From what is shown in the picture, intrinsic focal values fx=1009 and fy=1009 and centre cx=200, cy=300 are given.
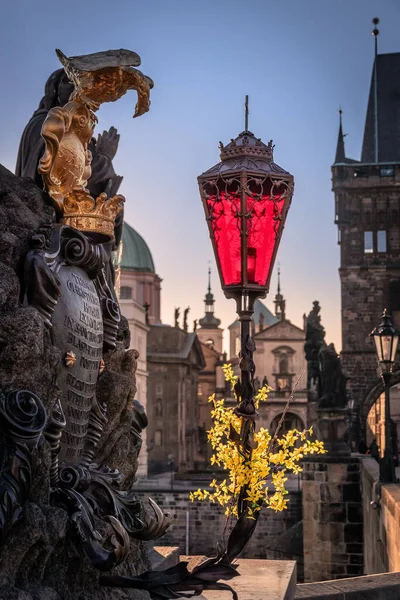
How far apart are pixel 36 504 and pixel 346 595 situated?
3.98 metres

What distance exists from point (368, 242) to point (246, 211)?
135ft

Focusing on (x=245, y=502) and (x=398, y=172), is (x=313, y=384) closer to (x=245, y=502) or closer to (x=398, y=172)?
(x=398, y=172)

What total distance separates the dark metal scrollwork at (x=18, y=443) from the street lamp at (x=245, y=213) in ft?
7.49

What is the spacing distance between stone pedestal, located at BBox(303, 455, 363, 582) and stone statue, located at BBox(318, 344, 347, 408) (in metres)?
1.60

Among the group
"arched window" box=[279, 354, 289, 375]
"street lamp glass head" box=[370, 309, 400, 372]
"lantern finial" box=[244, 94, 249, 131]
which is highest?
"arched window" box=[279, 354, 289, 375]

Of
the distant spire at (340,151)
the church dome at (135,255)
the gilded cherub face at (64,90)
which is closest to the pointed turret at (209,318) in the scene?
the church dome at (135,255)

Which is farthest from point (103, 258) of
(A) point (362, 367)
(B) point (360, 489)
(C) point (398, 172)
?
(C) point (398, 172)

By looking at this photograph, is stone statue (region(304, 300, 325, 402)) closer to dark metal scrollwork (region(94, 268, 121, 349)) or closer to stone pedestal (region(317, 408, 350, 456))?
stone pedestal (region(317, 408, 350, 456))

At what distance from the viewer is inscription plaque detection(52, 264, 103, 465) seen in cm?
452

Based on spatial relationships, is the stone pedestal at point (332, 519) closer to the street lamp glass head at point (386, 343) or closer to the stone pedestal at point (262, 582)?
the street lamp glass head at point (386, 343)

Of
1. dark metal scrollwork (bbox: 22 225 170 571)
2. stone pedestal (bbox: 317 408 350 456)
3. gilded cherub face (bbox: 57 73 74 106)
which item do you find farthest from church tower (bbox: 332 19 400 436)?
dark metal scrollwork (bbox: 22 225 170 571)

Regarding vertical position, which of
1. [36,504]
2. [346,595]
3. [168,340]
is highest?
[168,340]

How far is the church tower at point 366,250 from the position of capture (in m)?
44.5

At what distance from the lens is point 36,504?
12.9ft
